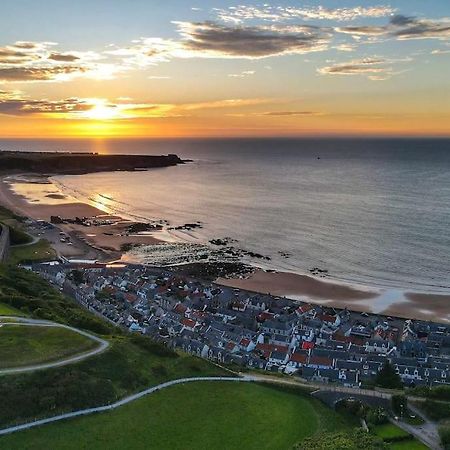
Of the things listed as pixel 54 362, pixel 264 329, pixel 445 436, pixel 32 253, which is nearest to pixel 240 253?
pixel 32 253

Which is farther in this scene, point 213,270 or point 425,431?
point 213,270

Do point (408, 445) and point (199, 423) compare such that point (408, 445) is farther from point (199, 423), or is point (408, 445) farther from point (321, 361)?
point (321, 361)

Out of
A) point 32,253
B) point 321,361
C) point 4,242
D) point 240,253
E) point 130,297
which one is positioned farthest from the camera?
point 240,253

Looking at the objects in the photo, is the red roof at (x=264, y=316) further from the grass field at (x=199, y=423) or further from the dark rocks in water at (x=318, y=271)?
the dark rocks in water at (x=318, y=271)

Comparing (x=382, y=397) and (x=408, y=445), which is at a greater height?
(x=382, y=397)

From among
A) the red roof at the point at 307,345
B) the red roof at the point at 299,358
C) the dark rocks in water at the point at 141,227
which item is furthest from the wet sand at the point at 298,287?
the dark rocks in water at the point at 141,227

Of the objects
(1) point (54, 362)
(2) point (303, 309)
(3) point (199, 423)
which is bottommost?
(2) point (303, 309)

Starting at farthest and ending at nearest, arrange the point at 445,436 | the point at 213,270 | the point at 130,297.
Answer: the point at 213,270 < the point at 130,297 < the point at 445,436

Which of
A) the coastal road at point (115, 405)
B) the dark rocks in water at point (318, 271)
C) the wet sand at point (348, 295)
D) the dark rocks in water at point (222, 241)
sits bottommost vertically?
the wet sand at point (348, 295)
